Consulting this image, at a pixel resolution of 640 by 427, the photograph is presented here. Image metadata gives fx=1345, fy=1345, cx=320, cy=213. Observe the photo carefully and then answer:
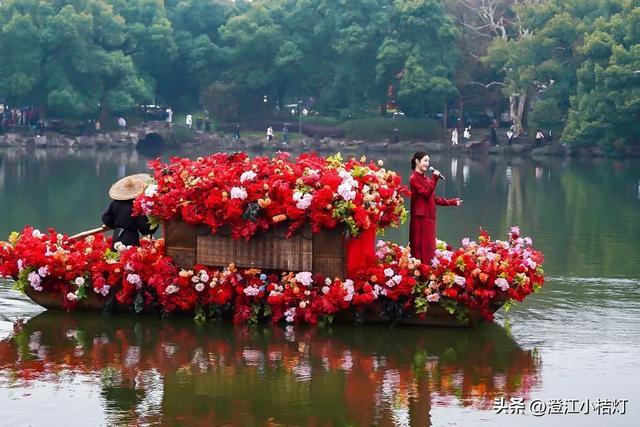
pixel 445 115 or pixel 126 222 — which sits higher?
pixel 445 115

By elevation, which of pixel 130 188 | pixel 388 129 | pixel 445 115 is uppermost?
pixel 445 115

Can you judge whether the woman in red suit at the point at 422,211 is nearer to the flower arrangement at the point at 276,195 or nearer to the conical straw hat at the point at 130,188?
the flower arrangement at the point at 276,195

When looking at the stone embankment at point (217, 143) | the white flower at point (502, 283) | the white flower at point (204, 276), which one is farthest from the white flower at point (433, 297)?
the stone embankment at point (217, 143)

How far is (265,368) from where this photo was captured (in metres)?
11.6

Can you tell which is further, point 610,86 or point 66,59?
point 66,59

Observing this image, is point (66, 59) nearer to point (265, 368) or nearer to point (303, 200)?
point (303, 200)

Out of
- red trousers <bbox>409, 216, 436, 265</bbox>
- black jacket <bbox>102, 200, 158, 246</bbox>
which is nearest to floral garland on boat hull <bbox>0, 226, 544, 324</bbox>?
red trousers <bbox>409, 216, 436, 265</bbox>

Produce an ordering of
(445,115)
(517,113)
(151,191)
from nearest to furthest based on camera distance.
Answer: (151,191), (517,113), (445,115)

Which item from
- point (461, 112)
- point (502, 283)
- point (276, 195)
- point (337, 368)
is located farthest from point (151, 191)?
point (461, 112)

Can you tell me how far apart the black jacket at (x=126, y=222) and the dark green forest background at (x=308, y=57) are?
1951 inches

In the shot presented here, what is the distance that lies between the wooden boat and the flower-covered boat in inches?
0.5

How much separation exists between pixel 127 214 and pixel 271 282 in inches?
86.4

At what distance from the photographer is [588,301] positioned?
599 inches

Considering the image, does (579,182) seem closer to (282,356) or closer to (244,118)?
(282,356)
